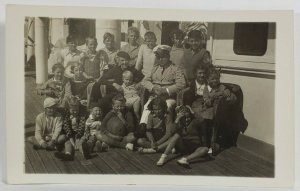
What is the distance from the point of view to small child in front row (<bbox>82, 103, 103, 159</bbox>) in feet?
3.01

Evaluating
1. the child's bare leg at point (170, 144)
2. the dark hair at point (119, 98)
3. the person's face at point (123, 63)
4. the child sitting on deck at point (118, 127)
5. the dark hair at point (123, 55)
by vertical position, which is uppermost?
the dark hair at point (123, 55)

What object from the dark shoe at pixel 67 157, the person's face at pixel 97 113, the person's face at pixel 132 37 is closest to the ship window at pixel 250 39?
the person's face at pixel 132 37

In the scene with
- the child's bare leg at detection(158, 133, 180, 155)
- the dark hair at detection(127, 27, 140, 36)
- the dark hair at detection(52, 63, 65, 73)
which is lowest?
the child's bare leg at detection(158, 133, 180, 155)

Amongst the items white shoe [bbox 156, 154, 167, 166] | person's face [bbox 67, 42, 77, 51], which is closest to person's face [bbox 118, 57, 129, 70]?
person's face [bbox 67, 42, 77, 51]

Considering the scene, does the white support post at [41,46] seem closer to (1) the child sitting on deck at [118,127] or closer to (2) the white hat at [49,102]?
(2) the white hat at [49,102]

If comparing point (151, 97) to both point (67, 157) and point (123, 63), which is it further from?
point (67, 157)

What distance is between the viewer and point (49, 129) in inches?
36.2

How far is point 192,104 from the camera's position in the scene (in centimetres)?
91

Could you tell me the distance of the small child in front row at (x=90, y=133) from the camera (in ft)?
3.01

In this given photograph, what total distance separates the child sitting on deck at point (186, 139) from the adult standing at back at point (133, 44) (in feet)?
0.54

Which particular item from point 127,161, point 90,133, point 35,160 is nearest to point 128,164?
point 127,161

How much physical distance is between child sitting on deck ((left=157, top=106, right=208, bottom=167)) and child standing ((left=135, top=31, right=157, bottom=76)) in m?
0.13

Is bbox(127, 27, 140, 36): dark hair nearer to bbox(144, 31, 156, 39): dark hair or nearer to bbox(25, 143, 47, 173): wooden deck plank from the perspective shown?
bbox(144, 31, 156, 39): dark hair

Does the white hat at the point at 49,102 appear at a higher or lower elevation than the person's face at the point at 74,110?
higher
